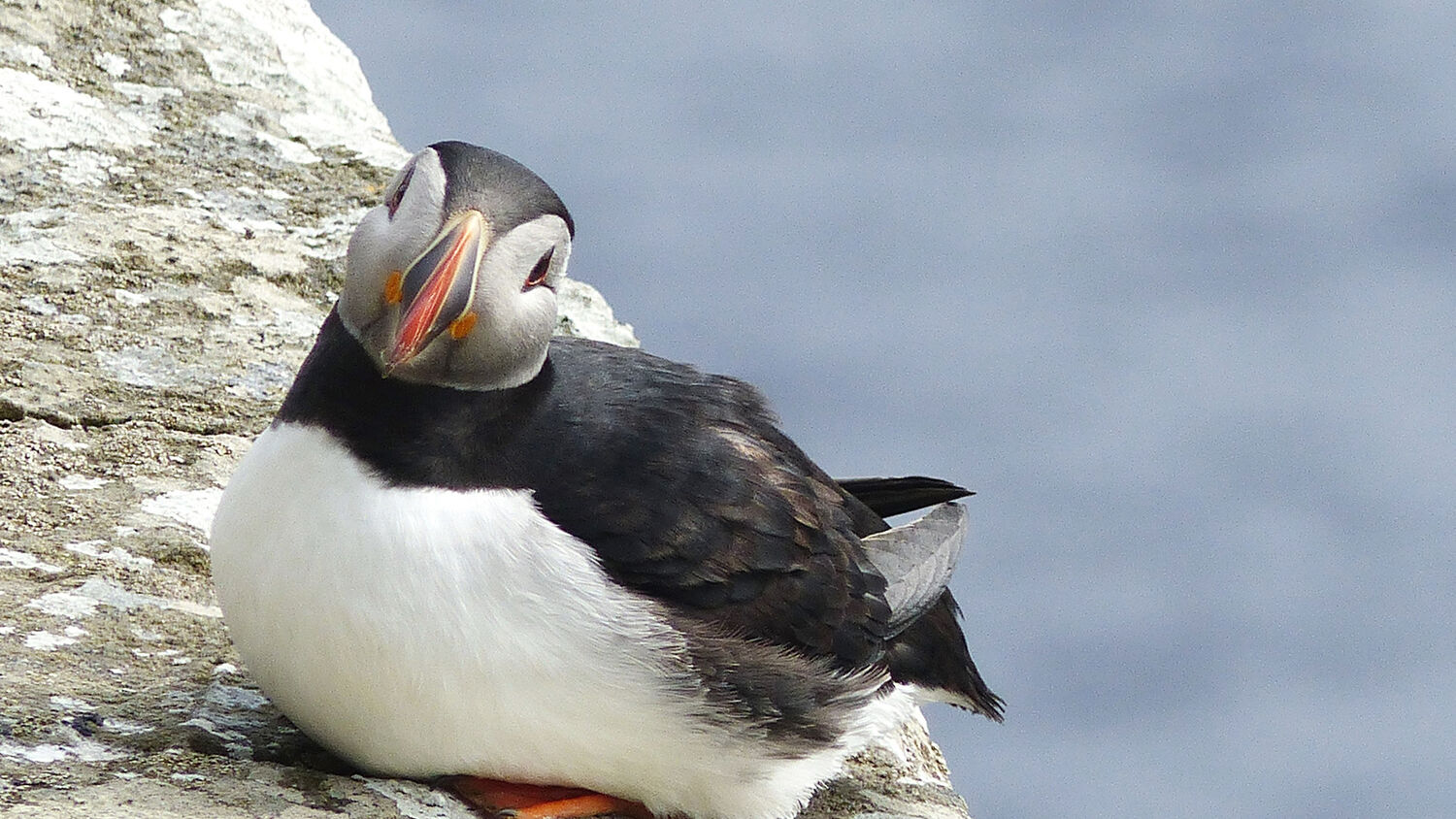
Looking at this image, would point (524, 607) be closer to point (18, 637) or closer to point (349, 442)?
point (349, 442)

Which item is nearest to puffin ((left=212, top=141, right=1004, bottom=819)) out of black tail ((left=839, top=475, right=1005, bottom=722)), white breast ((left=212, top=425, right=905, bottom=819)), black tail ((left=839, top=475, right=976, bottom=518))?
white breast ((left=212, top=425, right=905, bottom=819))

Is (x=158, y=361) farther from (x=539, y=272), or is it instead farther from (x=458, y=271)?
(x=458, y=271)

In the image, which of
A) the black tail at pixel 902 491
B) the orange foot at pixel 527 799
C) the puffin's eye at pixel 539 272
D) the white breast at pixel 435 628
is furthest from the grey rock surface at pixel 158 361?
the puffin's eye at pixel 539 272

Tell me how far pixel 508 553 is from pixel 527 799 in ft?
1.69

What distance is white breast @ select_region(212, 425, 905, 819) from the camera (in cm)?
299

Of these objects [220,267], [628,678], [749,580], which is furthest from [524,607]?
[220,267]

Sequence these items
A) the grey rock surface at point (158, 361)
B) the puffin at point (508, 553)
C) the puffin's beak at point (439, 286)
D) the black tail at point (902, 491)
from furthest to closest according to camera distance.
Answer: the black tail at point (902, 491) → the grey rock surface at point (158, 361) → the puffin at point (508, 553) → the puffin's beak at point (439, 286)

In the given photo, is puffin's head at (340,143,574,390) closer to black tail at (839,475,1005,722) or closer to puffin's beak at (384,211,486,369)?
puffin's beak at (384,211,486,369)

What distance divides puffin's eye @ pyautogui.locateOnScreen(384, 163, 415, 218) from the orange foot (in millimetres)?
1048

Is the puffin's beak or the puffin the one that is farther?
the puffin

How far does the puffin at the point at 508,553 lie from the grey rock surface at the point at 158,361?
227 mm

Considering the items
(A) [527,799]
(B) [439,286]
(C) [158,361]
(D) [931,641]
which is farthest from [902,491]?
(C) [158,361]

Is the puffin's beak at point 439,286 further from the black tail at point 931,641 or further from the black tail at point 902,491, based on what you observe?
the black tail at point 902,491

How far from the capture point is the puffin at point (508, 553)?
9.80ft
